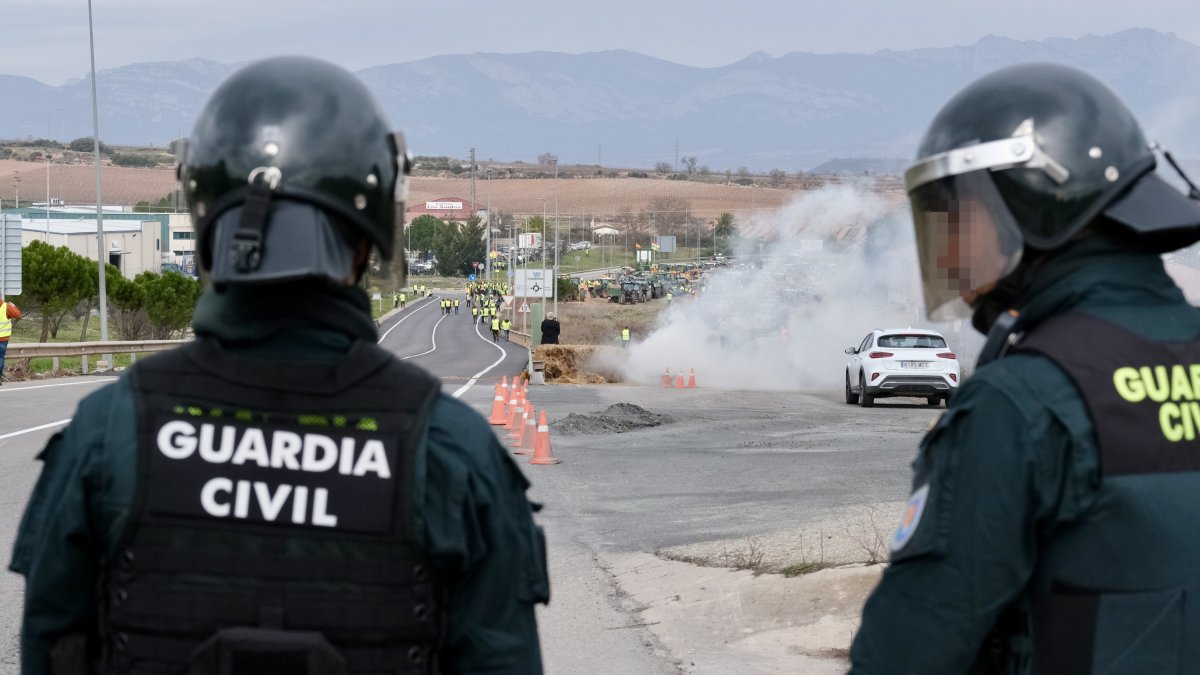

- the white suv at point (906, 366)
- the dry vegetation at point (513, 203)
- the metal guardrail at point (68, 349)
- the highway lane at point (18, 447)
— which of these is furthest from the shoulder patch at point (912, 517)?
the dry vegetation at point (513, 203)

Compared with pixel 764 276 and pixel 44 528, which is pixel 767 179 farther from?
pixel 44 528

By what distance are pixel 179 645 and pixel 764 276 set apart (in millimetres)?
54736

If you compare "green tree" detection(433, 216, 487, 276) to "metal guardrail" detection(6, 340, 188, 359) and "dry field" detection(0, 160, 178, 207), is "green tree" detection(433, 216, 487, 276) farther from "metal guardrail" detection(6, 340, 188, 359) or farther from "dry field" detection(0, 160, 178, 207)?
"metal guardrail" detection(6, 340, 188, 359)

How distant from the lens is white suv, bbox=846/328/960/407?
85.3ft

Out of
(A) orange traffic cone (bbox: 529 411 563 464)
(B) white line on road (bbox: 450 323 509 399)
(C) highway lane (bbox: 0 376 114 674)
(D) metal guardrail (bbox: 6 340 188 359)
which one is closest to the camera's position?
(C) highway lane (bbox: 0 376 114 674)

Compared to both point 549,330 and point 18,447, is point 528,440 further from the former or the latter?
point 549,330

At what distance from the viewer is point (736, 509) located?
12.3 meters

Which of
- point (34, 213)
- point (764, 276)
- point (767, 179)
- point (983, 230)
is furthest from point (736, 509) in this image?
point (767, 179)

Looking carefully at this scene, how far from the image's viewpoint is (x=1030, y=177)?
277 cm

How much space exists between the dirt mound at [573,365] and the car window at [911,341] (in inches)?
582

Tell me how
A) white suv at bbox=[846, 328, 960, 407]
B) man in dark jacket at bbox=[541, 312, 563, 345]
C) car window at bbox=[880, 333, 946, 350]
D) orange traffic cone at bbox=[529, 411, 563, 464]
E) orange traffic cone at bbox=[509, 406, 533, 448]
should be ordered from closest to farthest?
orange traffic cone at bbox=[529, 411, 563, 464] → orange traffic cone at bbox=[509, 406, 533, 448] → white suv at bbox=[846, 328, 960, 407] → car window at bbox=[880, 333, 946, 350] → man in dark jacket at bbox=[541, 312, 563, 345]

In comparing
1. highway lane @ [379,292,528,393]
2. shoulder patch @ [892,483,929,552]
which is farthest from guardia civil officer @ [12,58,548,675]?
highway lane @ [379,292,528,393]

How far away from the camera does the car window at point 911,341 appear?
26.5 metres

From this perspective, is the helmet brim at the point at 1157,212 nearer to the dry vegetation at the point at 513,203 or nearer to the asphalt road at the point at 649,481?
the asphalt road at the point at 649,481
